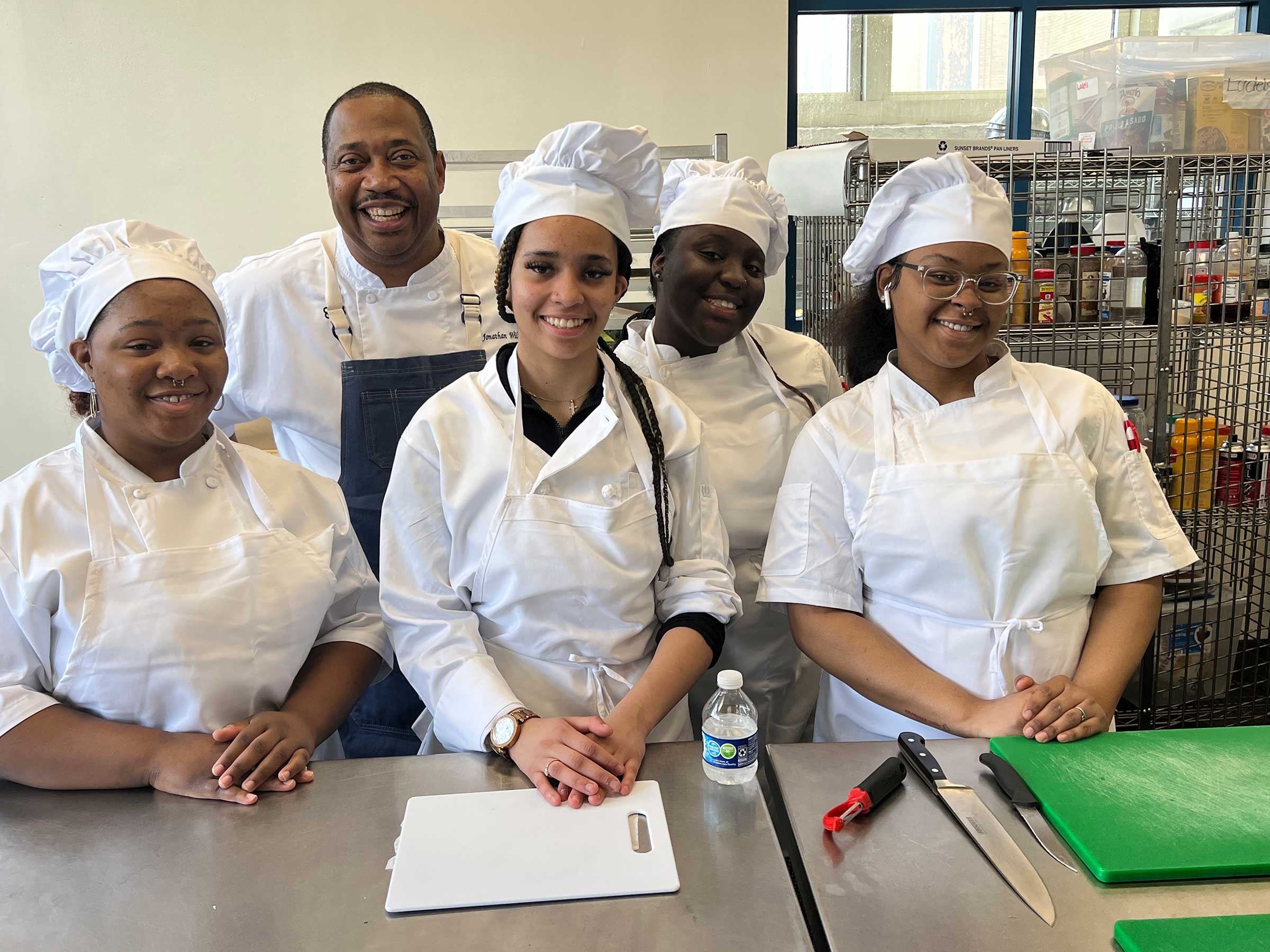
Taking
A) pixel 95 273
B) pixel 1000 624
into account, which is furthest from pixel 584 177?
pixel 1000 624

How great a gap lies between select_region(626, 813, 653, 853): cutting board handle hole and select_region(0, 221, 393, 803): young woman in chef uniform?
1.38 ft

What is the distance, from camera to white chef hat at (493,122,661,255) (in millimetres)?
1397

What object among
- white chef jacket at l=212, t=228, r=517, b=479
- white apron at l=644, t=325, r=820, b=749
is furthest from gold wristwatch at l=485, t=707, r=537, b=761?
white chef jacket at l=212, t=228, r=517, b=479

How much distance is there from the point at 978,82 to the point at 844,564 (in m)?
3.36

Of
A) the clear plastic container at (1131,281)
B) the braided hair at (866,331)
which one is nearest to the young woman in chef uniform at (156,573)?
the braided hair at (866,331)

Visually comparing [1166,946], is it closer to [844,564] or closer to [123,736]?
[844,564]

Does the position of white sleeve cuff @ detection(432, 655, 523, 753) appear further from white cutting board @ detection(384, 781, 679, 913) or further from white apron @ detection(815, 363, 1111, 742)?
white apron @ detection(815, 363, 1111, 742)

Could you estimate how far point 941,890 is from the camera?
2.99 feet

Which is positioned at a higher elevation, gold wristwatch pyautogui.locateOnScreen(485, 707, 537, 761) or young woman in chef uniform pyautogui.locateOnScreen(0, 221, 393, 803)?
young woman in chef uniform pyautogui.locateOnScreen(0, 221, 393, 803)

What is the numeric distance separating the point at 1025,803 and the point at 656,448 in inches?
27.1

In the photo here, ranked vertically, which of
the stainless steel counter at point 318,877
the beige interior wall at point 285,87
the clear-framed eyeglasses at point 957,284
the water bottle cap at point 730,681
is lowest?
the stainless steel counter at point 318,877

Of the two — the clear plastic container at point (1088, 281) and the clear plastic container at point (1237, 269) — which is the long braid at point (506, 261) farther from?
the clear plastic container at point (1237, 269)

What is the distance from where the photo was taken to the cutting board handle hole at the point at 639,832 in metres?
1.00

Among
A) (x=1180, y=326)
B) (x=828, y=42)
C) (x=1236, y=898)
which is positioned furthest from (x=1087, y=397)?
(x=828, y=42)
